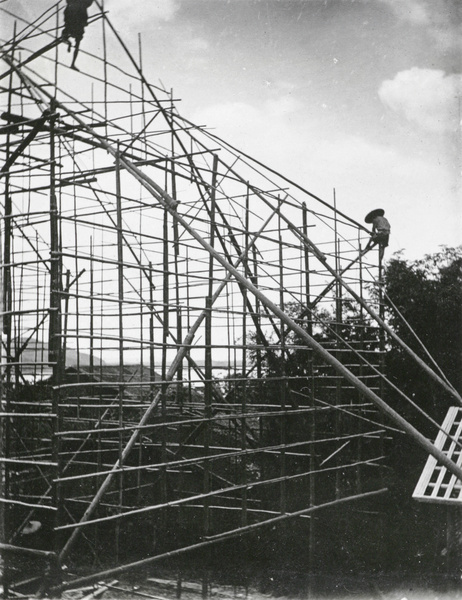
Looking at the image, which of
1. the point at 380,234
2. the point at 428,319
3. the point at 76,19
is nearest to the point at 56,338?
the point at 76,19

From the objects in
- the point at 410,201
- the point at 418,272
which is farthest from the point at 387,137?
the point at 418,272

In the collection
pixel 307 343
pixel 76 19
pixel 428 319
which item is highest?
pixel 76 19

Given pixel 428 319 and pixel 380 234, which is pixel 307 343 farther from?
pixel 428 319

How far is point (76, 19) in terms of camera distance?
9.23 metres

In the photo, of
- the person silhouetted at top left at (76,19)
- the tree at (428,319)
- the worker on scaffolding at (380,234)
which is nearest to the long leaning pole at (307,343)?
the person silhouetted at top left at (76,19)

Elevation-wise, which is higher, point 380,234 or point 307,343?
point 380,234

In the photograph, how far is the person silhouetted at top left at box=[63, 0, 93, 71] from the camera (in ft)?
30.0

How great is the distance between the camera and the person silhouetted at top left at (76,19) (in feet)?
30.0

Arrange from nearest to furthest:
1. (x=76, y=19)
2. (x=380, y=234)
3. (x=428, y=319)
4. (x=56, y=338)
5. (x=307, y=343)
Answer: (x=56, y=338), (x=307, y=343), (x=76, y=19), (x=380, y=234), (x=428, y=319)

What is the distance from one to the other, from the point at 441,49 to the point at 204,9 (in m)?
3.06

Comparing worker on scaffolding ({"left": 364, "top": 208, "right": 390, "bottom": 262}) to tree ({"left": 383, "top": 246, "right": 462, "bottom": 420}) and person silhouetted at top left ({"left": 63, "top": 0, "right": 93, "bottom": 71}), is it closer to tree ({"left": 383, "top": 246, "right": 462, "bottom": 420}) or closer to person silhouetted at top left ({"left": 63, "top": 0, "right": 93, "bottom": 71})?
tree ({"left": 383, "top": 246, "right": 462, "bottom": 420})

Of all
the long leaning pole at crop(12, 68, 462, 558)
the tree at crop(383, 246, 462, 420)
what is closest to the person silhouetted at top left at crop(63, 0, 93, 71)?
the long leaning pole at crop(12, 68, 462, 558)

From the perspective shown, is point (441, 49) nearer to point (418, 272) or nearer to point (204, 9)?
point (204, 9)

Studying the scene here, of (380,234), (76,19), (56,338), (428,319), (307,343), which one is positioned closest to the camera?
(56,338)
